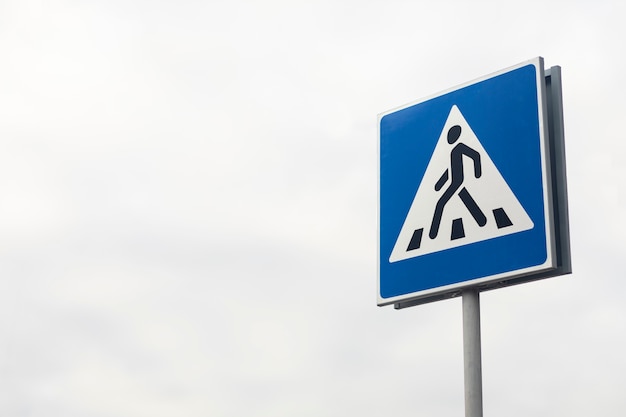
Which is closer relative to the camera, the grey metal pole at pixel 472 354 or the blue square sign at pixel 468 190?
the grey metal pole at pixel 472 354

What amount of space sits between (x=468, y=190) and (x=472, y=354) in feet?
2.97

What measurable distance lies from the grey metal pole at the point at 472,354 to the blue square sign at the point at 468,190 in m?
0.10

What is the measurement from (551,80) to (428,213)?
3.26 ft

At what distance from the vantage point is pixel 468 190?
5648 mm

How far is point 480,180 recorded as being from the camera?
563cm

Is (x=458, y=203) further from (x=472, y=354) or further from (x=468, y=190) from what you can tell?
(x=472, y=354)

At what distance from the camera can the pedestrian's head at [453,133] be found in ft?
19.3

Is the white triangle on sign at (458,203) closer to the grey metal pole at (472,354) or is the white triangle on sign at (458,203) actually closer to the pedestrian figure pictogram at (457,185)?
the pedestrian figure pictogram at (457,185)

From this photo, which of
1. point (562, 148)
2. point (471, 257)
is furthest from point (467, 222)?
point (562, 148)

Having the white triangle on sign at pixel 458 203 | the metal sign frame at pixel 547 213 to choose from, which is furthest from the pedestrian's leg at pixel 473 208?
the metal sign frame at pixel 547 213

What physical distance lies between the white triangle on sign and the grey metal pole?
0.32 meters

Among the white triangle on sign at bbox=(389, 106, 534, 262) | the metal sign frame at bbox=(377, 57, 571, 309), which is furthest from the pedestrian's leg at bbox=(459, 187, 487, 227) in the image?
the metal sign frame at bbox=(377, 57, 571, 309)

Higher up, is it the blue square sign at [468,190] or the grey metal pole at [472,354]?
the blue square sign at [468,190]

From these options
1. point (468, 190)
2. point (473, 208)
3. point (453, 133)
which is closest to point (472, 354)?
point (473, 208)
